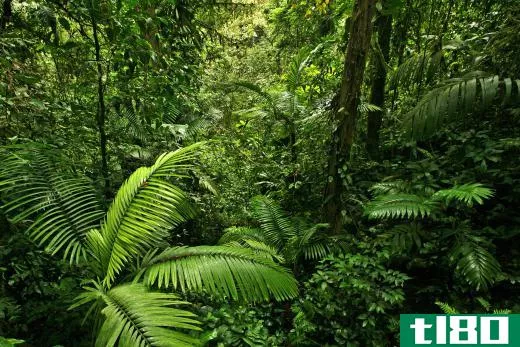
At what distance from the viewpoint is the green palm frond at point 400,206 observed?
8.80 ft

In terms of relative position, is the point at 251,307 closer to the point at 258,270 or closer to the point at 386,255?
Result: the point at 258,270

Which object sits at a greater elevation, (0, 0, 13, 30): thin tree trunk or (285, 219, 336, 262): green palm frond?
(0, 0, 13, 30): thin tree trunk

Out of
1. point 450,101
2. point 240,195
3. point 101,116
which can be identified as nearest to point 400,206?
point 450,101

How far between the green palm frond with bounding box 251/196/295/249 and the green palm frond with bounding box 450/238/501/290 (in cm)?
153

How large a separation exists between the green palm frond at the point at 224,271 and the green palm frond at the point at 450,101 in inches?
79.3

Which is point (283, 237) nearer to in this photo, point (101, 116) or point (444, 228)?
point (444, 228)

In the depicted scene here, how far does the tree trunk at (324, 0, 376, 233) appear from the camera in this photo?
10.0 ft

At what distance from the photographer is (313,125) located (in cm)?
422

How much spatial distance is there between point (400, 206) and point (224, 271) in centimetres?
146

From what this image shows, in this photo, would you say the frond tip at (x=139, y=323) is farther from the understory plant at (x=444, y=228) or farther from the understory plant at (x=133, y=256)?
the understory plant at (x=444, y=228)

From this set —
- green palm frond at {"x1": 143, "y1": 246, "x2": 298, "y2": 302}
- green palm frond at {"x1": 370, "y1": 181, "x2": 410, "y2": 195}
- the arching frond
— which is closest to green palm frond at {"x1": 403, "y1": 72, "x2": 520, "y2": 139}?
green palm frond at {"x1": 370, "y1": 181, "x2": 410, "y2": 195}

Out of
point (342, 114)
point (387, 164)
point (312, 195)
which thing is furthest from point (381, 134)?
point (342, 114)

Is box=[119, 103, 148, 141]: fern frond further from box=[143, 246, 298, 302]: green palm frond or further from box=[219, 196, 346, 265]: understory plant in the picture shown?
box=[143, 246, 298, 302]: green palm frond

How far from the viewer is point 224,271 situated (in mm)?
2109
